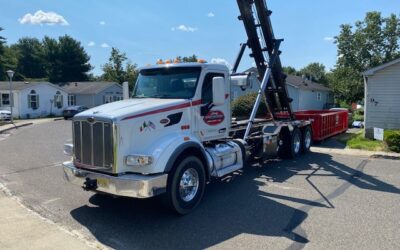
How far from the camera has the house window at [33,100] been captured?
129ft

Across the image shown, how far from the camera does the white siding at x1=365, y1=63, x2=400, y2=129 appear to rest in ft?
54.4

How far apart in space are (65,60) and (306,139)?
6008cm

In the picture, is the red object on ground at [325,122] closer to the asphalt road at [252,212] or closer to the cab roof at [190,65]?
the asphalt road at [252,212]

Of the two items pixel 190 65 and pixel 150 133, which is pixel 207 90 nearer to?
pixel 190 65

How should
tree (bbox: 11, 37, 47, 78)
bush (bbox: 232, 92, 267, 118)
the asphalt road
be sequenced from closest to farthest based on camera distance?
the asphalt road, bush (bbox: 232, 92, 267, 118), tree (bbox: 11, 37, 47, 78)

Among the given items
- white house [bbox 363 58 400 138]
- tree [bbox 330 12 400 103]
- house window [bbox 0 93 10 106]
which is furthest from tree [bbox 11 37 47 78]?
white house [bbox 363 58 400 138]

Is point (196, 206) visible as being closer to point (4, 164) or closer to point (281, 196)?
point (281, 196)

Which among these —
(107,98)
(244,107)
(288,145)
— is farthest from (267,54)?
(107,98)

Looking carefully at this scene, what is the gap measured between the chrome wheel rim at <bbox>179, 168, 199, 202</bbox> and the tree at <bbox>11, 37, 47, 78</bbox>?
6778 cm

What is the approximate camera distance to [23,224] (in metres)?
6.03

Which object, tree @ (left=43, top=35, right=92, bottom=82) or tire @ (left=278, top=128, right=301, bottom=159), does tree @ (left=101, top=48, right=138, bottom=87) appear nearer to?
tree @ (left=43, top=35, right=92, bottom=82)

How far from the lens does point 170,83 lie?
7.33 metres

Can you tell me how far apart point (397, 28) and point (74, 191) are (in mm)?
49928

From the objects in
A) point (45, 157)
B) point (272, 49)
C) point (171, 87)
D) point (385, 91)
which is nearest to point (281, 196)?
point (171, 87)
